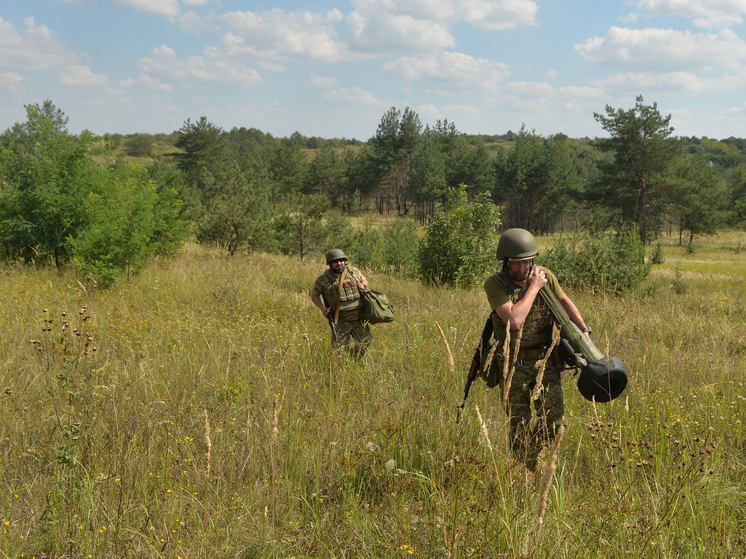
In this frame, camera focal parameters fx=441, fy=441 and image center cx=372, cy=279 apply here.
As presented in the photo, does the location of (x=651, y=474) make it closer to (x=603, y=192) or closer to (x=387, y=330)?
(x=387, y=330)

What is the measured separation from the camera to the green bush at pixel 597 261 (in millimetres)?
12234

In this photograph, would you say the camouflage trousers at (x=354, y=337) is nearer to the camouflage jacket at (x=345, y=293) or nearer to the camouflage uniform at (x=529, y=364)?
the camouflage jacket at (x=345, y=293)

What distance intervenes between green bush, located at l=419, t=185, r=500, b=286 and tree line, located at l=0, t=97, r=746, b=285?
10.2 inches

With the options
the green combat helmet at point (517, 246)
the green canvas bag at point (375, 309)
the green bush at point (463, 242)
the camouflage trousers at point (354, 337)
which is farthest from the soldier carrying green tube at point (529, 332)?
the green bush at point (463, 242)

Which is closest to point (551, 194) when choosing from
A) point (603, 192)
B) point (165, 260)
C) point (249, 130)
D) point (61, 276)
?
point (603, 192)

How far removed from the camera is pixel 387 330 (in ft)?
18.7

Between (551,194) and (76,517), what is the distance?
5368 centimetres

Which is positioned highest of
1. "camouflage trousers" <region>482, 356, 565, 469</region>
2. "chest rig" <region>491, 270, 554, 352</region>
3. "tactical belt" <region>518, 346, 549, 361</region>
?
"chest rig" <region>491, 270, 554, 352</region>

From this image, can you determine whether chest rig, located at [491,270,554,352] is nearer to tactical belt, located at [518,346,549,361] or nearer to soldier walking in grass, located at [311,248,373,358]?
tactical belt, located at [518,346,549,361]

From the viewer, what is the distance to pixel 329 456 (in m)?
2.65

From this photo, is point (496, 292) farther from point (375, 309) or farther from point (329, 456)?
point (375, 309)

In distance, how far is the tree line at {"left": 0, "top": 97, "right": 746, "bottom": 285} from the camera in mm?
8731

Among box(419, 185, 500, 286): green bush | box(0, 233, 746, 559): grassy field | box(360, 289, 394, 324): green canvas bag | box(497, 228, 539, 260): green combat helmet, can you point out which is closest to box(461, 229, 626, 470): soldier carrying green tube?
box(497, 228, 539, 260): green combat helmet

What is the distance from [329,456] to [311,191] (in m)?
55.9
